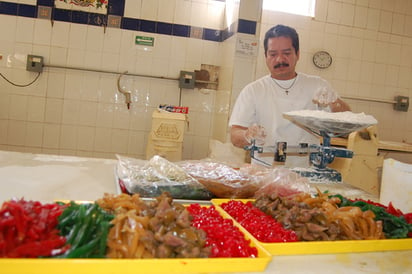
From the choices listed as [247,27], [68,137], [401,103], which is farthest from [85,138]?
[401,103]

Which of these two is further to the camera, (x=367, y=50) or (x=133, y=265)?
(x=367, y=50)

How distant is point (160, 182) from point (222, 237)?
506 mm

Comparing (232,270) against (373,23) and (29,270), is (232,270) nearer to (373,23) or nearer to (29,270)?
(29,270)

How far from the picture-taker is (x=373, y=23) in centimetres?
493

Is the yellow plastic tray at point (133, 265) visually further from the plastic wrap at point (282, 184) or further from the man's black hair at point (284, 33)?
the man's black hair at point (284, 33)

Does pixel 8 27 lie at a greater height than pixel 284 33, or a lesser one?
greater

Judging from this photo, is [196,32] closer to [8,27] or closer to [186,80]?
[186,80]

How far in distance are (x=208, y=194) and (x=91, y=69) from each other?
3301 millimetres

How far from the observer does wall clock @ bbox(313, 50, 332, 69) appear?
474 centimetres

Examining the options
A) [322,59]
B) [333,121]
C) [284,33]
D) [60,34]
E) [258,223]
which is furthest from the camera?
[322,59]

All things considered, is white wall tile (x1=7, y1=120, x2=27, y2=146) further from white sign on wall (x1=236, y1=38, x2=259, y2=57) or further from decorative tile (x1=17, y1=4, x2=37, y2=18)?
white sign on wall (x1=236, y1=38, x2=259, y2=57)

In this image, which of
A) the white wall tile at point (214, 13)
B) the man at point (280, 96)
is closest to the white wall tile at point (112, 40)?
the white wall tile at point (214, 13)

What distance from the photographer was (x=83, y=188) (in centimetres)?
143

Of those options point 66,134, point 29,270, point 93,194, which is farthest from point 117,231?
point 66,134
